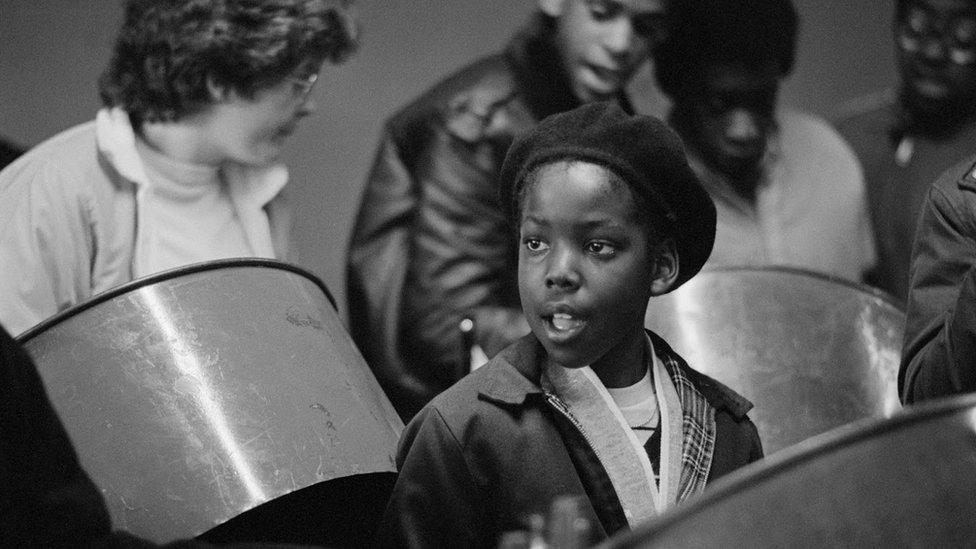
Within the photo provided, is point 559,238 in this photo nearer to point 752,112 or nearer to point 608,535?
point 608,535

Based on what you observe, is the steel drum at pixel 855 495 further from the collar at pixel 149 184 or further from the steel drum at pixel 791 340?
the collar at pixel 149 184

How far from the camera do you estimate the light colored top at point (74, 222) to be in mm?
1903

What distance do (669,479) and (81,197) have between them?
0.96 meters

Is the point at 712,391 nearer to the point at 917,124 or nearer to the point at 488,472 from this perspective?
the point at 488,472

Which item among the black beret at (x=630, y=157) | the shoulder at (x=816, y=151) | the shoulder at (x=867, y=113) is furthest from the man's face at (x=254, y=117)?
the shoulder at (x=867, y=113)

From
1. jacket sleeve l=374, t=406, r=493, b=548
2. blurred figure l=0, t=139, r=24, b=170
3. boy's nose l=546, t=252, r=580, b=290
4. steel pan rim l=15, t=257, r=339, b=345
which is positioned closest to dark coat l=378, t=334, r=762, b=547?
jacket sleeve l=374, t=406, r=493, b=548

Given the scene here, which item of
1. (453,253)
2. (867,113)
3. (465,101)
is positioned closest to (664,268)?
(453,253)

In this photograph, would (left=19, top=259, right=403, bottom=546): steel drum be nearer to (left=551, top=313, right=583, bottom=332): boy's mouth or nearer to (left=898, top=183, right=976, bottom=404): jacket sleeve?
(left=551, top=313, right=583, bottom=332): boy's mouth

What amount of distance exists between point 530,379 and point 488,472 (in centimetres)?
11

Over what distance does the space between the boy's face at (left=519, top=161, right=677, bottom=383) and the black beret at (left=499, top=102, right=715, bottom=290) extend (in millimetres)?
16

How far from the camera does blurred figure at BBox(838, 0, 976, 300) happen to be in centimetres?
314

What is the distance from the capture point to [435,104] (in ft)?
9.35

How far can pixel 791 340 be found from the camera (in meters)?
2.03

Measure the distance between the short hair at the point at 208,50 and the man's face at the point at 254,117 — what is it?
0.05 feet
